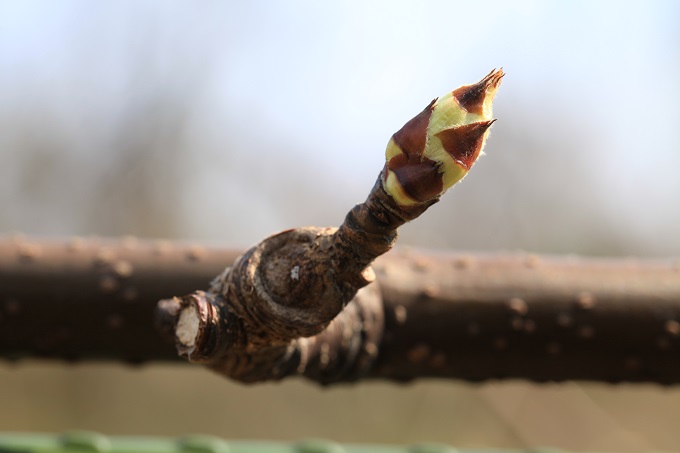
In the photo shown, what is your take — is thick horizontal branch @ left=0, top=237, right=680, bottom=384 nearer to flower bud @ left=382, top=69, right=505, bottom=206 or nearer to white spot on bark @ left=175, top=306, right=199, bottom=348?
white spot on bark @ left=175, top=306, right=199, bottom=348

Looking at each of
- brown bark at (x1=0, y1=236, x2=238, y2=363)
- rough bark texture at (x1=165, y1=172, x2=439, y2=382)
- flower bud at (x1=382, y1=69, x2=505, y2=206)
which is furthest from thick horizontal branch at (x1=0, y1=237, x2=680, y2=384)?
flower bud at (x1=382, y1=69, x2=505, y2=206)

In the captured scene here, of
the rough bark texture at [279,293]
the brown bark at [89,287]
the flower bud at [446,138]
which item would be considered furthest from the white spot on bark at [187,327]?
the brown bark at [89,287]

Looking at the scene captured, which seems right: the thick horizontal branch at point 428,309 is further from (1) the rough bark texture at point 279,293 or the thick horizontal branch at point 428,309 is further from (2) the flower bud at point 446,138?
(2) the flower bud at point 446,138

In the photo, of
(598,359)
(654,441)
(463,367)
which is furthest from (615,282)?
(654,441)

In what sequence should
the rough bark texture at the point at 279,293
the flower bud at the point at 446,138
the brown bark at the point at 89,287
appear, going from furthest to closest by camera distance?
1. the brown bark at the point at 89,287
2. the rough bark texture at the point at 279,293
3. the flower bud at the point at 446,138

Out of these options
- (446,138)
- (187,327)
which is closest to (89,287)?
(187,327)
